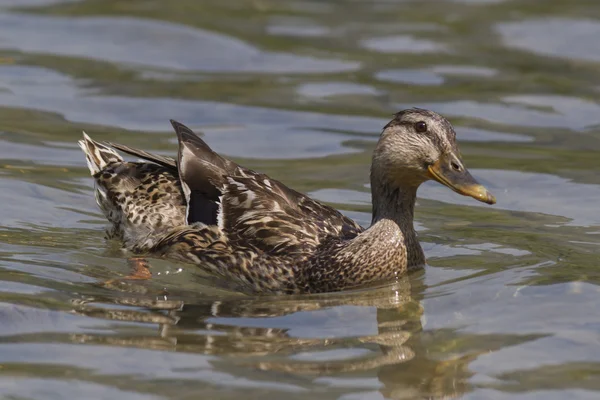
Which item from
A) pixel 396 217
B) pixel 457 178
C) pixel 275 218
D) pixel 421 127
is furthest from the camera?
pixel 275 218

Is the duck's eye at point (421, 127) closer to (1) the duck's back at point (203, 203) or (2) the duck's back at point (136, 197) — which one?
(1) the duck's back at point (203, 203)

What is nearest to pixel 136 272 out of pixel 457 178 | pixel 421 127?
pixel 421 127

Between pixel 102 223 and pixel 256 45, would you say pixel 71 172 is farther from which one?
pixel 256 45

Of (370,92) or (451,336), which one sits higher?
(370,92)

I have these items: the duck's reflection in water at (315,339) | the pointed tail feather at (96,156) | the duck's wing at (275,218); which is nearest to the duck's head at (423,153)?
the duck's wing at (275,218)

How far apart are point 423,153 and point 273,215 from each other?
1255mm

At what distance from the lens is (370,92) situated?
14.8 meters

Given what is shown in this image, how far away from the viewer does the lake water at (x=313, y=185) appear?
710 cm

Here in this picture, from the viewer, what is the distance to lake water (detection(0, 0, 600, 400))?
7.10 metres

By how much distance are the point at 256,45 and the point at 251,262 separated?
7606mm

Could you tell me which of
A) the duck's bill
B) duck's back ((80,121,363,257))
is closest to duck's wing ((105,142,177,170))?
duck's back ((80,121,363,257))

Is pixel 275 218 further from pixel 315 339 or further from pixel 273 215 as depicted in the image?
pixel 315 339

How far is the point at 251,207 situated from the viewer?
9.54 meters

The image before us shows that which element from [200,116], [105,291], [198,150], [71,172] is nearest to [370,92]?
[200,116]
